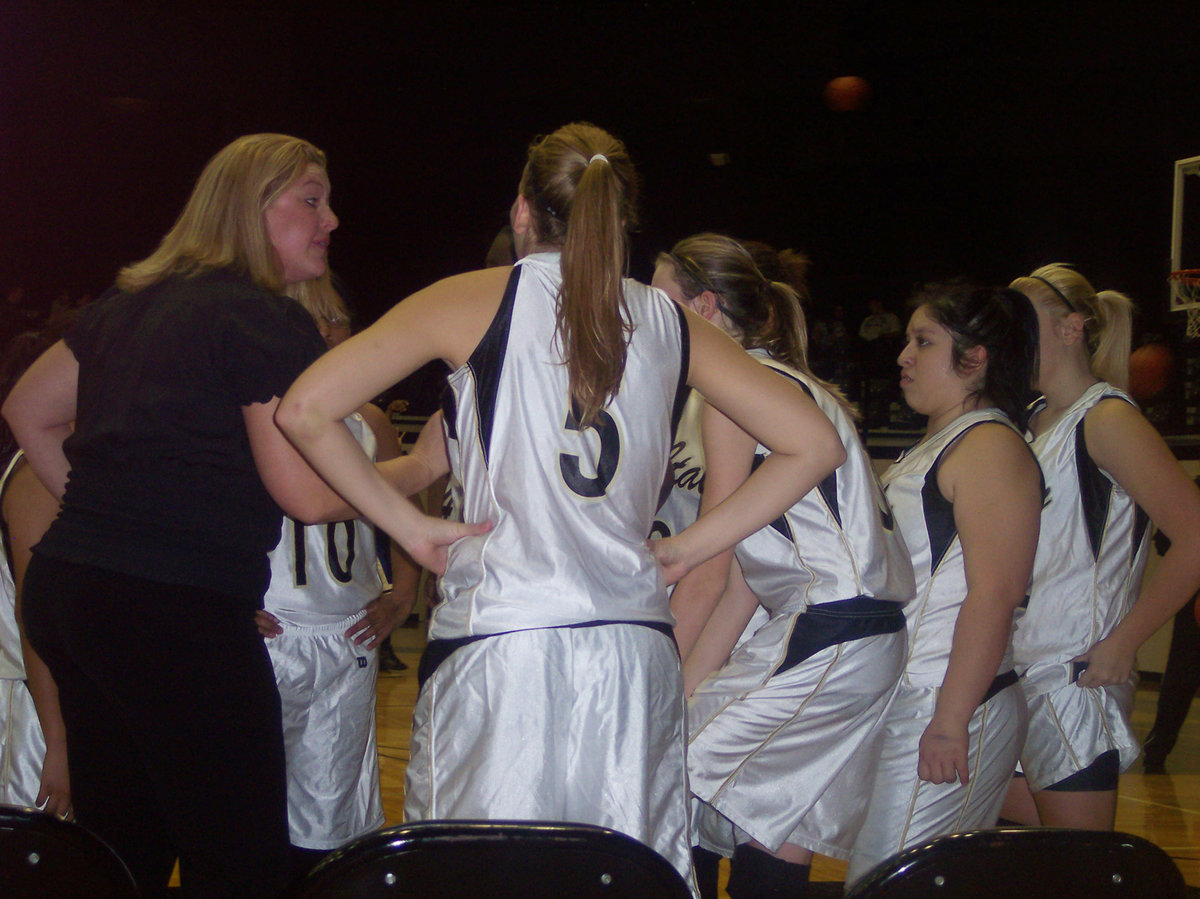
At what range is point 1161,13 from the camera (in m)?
9.02

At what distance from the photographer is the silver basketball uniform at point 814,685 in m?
2.01

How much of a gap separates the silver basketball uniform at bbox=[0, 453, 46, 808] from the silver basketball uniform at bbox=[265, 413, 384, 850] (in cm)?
64

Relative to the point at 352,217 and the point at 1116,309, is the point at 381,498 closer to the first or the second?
the point at 1116,309

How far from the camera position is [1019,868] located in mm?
1086

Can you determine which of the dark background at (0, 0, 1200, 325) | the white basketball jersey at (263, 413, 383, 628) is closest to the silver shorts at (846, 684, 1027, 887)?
the white basketball jersey at (263, 413, 383, 628)

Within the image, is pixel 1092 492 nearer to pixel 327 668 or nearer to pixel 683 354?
pixel 683 354

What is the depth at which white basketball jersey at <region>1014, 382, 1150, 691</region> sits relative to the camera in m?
2.46

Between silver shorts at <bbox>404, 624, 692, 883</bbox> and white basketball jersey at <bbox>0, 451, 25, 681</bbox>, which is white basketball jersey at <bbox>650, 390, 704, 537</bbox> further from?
white basketball jersey at <bbox>0, 451, 25, 681</bbox>

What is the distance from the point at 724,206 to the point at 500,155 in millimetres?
2800

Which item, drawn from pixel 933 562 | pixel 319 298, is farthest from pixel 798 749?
pixel 319 298

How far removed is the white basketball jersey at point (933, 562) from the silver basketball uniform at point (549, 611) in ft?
2.74

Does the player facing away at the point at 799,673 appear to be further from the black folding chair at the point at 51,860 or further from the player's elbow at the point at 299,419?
the black folding chair at the point at 51,860

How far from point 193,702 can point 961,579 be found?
4.78ft

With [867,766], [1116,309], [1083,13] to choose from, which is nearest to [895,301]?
[1083,13]
